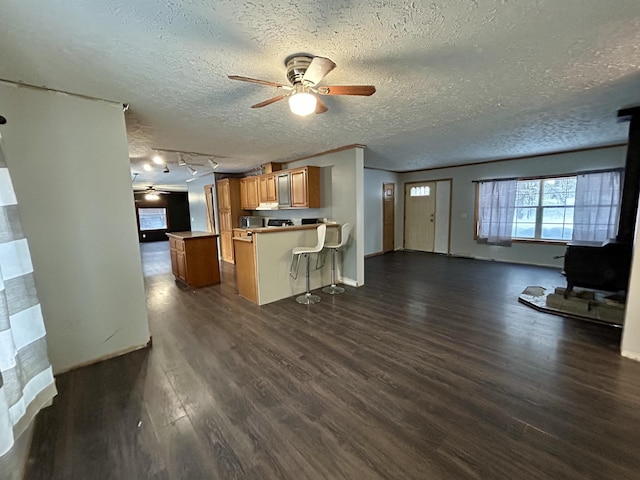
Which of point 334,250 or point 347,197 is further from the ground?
point 347,197

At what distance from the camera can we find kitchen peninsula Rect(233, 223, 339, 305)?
378 centimetres

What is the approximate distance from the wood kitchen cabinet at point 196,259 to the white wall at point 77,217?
205 centimetres

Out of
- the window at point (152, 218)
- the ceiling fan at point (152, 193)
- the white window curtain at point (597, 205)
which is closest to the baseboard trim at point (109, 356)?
the white window curtain at point (597, 205)

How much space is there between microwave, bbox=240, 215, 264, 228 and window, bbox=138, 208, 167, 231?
7.61 meters

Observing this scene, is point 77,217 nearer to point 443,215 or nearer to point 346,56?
point 346,56

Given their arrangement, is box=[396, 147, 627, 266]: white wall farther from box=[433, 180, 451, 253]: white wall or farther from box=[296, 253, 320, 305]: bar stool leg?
box=[296, 253, 320, 305]: bar stool leg

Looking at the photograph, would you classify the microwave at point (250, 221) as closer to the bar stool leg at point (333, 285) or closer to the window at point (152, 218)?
the bar stool leg at point (333, 285)

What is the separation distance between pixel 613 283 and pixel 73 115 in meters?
5.72

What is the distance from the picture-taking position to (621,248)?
2.95 metres

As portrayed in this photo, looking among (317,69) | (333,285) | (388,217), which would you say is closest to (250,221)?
(333,285)

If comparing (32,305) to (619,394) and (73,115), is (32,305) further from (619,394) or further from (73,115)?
(619,394)

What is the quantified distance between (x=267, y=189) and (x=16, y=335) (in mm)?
4939

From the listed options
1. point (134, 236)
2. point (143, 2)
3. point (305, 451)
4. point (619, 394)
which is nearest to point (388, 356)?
point (305, 451)

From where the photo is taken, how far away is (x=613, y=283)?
303 cm
